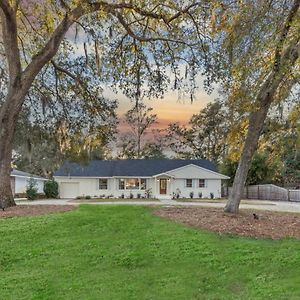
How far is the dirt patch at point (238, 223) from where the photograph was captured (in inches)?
383

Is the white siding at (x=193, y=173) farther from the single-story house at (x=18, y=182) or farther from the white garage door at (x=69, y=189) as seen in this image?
the single-story house at (x=18, y=182)

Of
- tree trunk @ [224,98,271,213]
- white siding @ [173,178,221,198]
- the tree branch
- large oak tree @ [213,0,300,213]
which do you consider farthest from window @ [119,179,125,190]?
large oak tree @ [213,0,300,213]

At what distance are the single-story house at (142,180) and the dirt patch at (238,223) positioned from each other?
75.0 ft

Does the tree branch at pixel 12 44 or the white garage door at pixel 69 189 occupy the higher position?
the tree branch at pixel 12 44

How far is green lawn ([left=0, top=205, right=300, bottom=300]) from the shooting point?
5.90 meters

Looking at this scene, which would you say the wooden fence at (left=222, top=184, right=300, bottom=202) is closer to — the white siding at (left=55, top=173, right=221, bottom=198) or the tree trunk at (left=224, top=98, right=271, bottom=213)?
the white siding at (left=55, top=173, right=221, bottom=198)

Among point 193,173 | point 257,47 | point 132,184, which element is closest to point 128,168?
point 132,184

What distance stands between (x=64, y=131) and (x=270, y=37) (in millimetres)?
10828

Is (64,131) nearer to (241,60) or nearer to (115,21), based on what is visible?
(115,21)

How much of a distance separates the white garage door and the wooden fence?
1524cm

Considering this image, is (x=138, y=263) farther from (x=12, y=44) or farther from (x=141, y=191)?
(x=141, y=191)

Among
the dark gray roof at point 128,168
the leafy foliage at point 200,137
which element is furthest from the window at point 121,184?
the leafy foliage at point 200,137

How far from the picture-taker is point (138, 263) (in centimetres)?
716

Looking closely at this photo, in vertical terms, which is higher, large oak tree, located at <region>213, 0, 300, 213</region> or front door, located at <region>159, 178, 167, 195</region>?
large oak tree, located at <region>213, 0, 300, 213</region>
